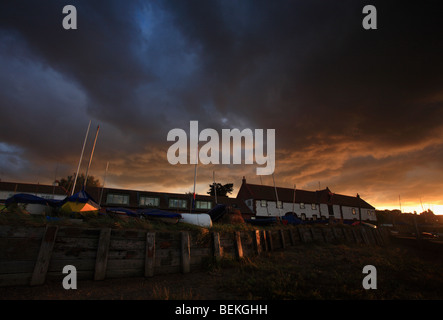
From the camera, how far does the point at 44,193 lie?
4134 cm

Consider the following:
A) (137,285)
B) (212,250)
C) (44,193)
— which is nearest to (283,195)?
(212,250)

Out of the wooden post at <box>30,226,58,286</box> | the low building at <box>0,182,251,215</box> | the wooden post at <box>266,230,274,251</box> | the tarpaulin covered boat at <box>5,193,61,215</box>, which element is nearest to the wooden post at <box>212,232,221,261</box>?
the wooden post at <box>266,230,274,251</box>

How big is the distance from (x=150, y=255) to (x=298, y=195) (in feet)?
161

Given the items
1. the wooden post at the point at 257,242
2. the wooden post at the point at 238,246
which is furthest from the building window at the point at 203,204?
the wooden post at the point at 238,246

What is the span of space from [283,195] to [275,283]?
4416 cm

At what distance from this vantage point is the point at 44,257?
6.21 meters

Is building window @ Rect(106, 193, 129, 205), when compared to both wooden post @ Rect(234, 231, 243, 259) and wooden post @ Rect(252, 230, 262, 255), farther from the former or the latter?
wooden post @ Rect(234, 231, 243, 259)

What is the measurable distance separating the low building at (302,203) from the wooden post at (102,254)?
111 ft

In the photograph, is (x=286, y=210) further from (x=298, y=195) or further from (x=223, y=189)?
(x=223, y=189)

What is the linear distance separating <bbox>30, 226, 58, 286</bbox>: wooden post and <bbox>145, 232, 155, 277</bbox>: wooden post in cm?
292

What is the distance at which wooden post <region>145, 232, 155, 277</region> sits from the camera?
750cm

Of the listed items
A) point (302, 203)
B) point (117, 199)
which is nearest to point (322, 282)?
point (117, 199)

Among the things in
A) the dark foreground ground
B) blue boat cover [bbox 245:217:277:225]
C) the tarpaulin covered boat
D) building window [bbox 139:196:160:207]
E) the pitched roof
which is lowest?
the dark foreground ground
